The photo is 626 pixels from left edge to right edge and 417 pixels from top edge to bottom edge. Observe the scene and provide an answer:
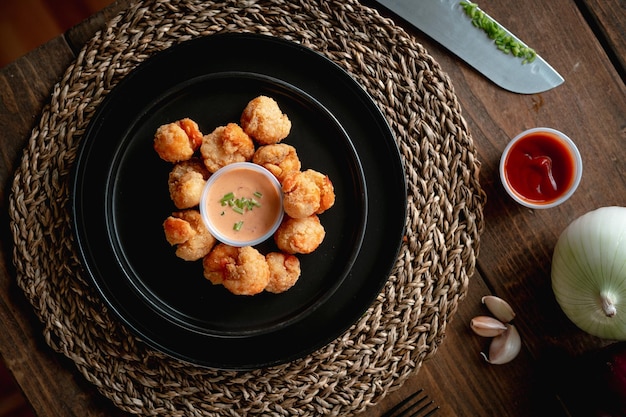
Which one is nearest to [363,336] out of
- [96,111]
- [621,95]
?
[96,111]

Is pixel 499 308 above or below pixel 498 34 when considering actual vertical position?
below

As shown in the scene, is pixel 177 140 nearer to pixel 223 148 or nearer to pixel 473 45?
pixel 223 148

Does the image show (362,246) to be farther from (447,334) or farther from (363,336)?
(447,334)

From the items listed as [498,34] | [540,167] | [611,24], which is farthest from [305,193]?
[611,24]

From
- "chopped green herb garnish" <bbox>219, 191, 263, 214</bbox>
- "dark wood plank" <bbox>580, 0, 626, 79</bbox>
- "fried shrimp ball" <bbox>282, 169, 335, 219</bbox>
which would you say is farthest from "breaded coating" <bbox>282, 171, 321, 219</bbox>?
"dark wood plank" <bbox>580, 0, 626, 79</bbox>

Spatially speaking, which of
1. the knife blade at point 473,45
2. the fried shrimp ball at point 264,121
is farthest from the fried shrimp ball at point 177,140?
the knife blade at point 473,45

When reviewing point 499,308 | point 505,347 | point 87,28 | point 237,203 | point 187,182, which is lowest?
point 505,347

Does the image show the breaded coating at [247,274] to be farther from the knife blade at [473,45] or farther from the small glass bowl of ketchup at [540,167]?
the knife blade at [473,45]

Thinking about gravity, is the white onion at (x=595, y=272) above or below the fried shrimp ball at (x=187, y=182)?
below
